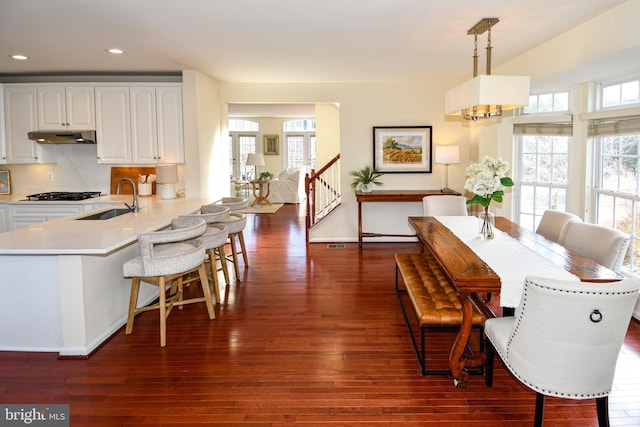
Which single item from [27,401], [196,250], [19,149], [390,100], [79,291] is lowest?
[27,401]

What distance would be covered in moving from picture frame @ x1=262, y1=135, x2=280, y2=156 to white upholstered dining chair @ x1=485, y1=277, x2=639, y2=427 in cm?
1323

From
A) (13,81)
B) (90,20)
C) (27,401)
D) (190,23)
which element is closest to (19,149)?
(13,81)

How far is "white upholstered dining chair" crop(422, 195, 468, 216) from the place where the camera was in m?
5.01

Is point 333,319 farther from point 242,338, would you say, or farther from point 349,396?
point 349,396

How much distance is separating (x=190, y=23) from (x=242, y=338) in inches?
99.7

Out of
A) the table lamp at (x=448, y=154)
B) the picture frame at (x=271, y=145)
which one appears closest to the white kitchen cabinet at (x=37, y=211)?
the table lamp at (x=448, y=154)

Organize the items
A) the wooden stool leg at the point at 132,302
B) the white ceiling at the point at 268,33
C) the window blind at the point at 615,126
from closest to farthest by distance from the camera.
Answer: the white ceiling at the point at 268,33, the wooden stool leg at the point at 132,302, the window blind at the point at 615,126

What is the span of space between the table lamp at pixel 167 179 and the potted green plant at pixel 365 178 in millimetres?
2627

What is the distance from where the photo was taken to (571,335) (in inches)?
78.3

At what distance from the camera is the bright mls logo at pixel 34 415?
7.95 ft

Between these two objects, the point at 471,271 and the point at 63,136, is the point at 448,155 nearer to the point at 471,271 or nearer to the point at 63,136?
the point at 471,271

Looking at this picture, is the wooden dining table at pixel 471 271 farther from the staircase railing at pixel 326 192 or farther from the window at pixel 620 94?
the staircase railing at pixel 326 192

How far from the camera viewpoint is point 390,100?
682 centimetres

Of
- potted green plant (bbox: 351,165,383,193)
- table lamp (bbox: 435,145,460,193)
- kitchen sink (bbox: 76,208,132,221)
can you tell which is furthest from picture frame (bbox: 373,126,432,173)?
kitchen sink (bbox: 76,208,132,221)
